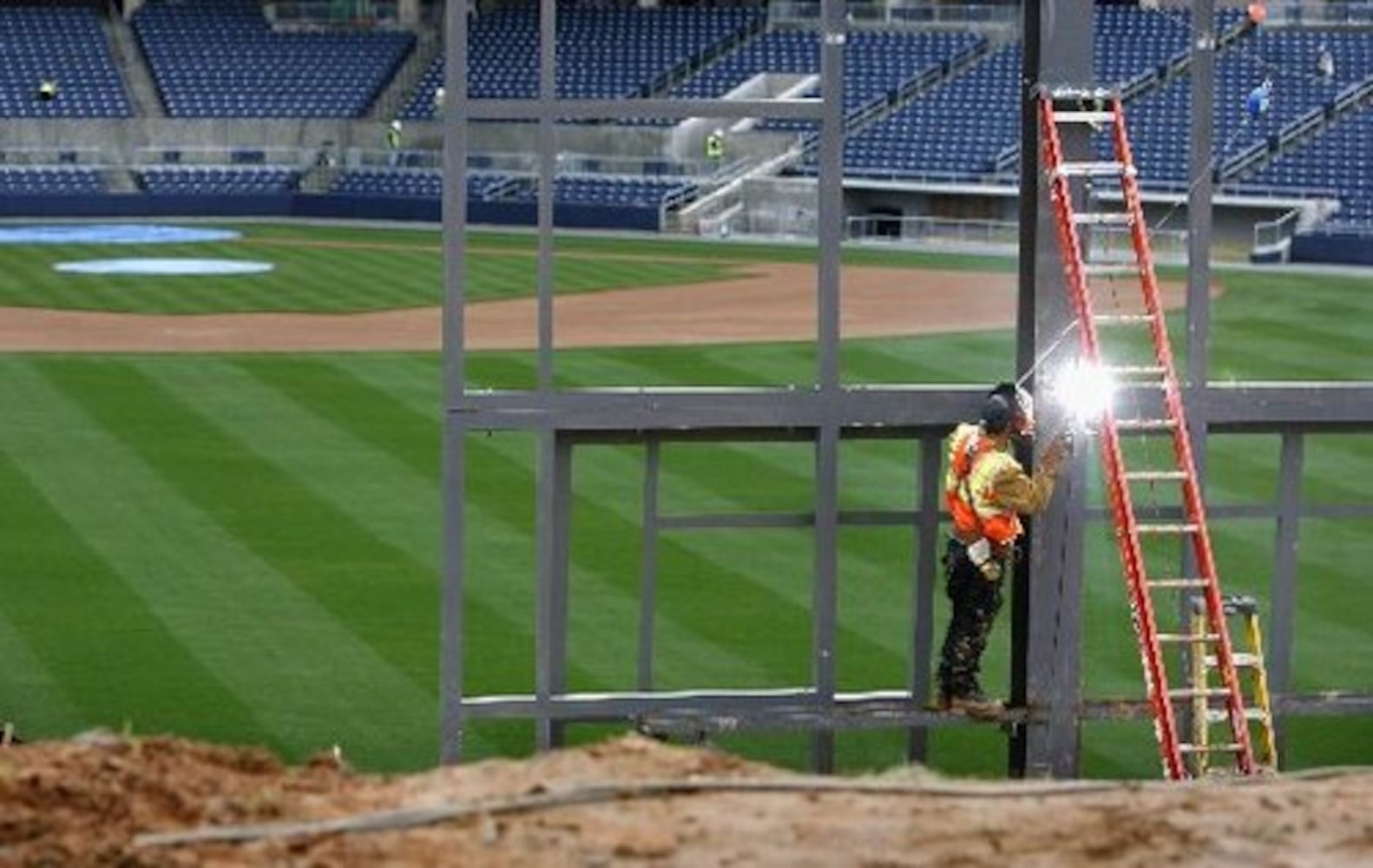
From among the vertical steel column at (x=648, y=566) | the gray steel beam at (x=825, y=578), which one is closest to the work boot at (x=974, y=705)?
the gray steel beam at (x=825, y=578)

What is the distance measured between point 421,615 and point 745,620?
238 cm

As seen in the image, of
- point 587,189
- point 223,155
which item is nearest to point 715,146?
point 587,189

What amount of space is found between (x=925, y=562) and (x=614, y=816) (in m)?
6.39

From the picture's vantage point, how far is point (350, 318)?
140 feet

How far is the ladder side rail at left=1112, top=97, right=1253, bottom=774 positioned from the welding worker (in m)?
0.79

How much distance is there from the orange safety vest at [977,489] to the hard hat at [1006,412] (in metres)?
0.09

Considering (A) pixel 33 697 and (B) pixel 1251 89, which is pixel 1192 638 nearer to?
(A) pixel 33 697

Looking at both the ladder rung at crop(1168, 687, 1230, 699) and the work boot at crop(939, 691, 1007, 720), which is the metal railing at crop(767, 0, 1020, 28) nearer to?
the work boot at crop(939, 691, 1007, 720)

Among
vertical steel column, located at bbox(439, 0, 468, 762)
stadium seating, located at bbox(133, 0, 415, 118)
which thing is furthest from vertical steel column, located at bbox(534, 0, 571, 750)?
stadium seating, located at bbox(133, 0, 415, 118)

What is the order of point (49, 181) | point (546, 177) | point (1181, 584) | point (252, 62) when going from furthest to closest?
1. point (252, 62)
2. point (49, 181)
3. point (546, 177)
4. point (1181, 584)

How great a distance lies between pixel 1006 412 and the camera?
15.6 m

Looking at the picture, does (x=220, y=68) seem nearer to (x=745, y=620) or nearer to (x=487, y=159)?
(x=487, y=159)

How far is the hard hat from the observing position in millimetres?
15641

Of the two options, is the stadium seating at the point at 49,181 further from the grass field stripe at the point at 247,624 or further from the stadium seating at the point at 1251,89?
the grass field stripe at the point at 247,624
